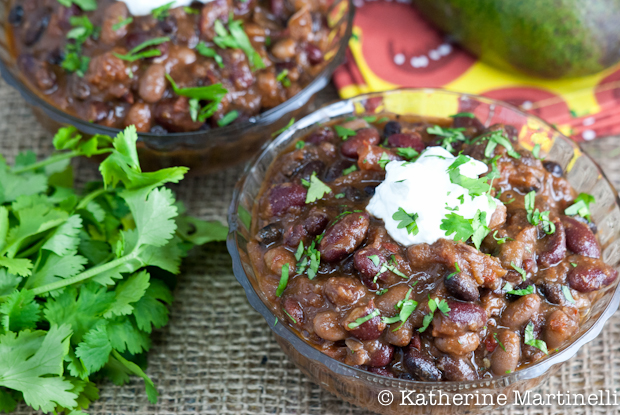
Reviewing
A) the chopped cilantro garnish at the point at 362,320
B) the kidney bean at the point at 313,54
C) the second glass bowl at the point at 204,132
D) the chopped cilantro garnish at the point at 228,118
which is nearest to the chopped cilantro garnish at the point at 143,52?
the second glass bowl at the point at 204,132

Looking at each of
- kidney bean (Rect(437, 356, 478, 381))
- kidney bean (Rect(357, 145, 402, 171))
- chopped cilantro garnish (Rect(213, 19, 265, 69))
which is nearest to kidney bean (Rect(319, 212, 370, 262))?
kidney bean (Rect(357, 145, 402, 171))

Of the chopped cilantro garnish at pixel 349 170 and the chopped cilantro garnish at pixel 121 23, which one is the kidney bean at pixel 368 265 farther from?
the chopped cilantro garnish at pixel 121 23

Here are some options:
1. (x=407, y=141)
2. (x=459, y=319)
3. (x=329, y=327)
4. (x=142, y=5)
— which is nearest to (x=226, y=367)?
(x=329, y=327)

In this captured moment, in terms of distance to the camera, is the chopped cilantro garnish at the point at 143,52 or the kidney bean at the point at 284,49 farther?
the kidney bean at the point at 284,49

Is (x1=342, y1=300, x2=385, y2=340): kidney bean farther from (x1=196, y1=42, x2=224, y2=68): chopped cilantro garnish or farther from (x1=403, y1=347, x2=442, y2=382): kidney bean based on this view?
(x1=196, y1=42, x2=224, y2=68): chopped cilantro garnish

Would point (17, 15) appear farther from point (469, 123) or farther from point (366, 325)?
point (366, 325)

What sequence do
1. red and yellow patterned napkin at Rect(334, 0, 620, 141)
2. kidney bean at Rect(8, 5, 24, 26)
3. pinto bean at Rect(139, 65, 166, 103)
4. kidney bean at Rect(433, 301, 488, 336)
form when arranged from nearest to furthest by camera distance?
kidney bean at Rect(433, 301, 488, 336)
pinto bean at Rect(139, 65, 166, 103)
kidney bean at Rect(8, 5, 24, 26)
red and yellow patterned napkin at Rect(334, 0, 620, 141)
